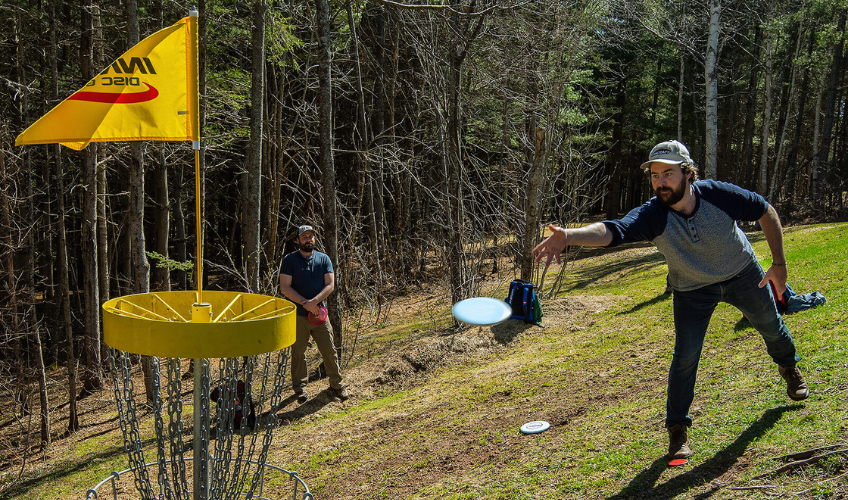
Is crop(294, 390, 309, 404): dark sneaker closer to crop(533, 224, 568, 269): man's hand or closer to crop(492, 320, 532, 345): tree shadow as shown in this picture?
crop(492, 320, 532, 345): tree shadow

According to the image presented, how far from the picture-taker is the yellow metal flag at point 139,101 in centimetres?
432

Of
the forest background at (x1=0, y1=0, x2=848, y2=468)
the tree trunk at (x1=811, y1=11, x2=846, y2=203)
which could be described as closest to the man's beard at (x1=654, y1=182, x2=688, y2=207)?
the forest background at (x1=0, y1=0, x2=848, y2=468)

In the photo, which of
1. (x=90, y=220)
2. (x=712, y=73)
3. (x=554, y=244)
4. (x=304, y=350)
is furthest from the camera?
(x=712, y=73)

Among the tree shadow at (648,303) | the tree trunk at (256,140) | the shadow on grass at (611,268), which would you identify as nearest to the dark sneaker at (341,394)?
the tree trunk at (256,140)

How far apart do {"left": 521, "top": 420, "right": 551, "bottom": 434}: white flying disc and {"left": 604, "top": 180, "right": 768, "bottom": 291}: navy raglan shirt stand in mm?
2163

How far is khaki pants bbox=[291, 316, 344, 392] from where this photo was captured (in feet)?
25.3

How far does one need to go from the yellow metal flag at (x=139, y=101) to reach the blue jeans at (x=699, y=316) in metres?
3.44

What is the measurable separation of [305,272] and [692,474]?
4867 mm

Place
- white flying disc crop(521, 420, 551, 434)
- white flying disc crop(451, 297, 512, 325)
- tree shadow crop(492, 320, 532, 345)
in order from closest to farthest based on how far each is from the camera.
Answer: white flying disc crop(521, 420, 551, 434)
white flying disc crop(451, 297, 512, 325)
tree shadow crop(492, 320, 532, 345)

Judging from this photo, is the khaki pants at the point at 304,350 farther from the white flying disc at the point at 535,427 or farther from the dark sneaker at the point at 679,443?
the dark sneaker at the point at 679,443

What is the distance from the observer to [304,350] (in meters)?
7.79

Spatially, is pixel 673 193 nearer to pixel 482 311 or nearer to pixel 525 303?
pixel 482 311

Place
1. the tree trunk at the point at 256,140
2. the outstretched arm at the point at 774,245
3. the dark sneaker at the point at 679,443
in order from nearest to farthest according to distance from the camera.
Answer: the outstretched arm at the point at 774,245 → the dark sneaker at the point at 679,443 → the tree trunk at the point at 256,140

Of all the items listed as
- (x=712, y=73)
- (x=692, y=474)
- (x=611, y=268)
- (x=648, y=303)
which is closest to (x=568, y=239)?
(x=692, y=474)
